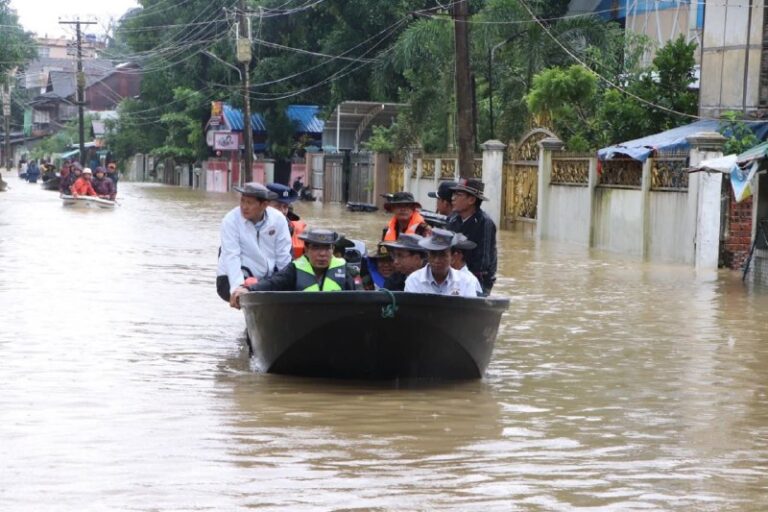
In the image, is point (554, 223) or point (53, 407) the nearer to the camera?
point (53, 407)

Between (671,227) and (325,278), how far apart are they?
1495 cm

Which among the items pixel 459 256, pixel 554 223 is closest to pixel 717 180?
pixel 554 223

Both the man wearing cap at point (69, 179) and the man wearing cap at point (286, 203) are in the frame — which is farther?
the man wearing cap at point (69, 179)

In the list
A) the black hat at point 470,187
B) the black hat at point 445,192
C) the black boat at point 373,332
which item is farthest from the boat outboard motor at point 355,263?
the black hat at point 470,187

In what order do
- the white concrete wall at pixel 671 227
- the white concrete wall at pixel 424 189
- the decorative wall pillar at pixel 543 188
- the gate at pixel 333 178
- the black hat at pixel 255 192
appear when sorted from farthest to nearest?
1. the gate at pixel 333 178
2. the white concrete wall at pixel 424 189
3. the decorative wall pillar at pixel 543 188
4. the white concrete wall at pixel 671 227
5. the black hat at pixel 255 192

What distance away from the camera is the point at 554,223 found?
3039 cm

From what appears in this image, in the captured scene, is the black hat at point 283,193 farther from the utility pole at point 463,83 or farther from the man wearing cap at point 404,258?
the utility pole at point 463,83

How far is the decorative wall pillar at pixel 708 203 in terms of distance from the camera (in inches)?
882

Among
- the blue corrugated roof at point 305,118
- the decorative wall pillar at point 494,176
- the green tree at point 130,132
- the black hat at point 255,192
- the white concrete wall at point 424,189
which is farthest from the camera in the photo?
the green tree at point 130,132

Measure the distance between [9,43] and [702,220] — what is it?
4063cm

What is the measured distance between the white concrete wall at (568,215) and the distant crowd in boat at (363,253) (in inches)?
629

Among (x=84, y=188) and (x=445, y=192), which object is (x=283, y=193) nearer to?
(x=445, y=192)

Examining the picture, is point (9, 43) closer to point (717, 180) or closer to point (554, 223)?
point (554, 223)

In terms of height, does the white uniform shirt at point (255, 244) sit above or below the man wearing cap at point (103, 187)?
above
